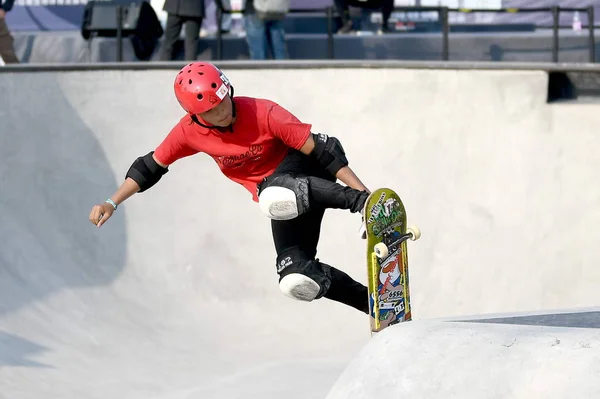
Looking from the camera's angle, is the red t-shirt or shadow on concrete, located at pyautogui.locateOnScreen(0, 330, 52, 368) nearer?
the red t-shirt

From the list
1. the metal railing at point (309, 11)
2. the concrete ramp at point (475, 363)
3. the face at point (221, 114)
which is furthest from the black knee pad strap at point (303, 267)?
the metal railing at point (309, 11)

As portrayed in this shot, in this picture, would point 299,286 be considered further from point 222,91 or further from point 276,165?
point 222,91

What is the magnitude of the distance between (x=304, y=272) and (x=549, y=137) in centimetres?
397

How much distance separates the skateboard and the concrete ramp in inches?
69.3

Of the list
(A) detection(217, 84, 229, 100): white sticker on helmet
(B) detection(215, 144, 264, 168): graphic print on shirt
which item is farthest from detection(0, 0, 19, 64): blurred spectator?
(A) detection(217, 84, 229, 100): white sticker on helmet

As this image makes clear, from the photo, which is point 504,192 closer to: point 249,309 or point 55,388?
point 249,309

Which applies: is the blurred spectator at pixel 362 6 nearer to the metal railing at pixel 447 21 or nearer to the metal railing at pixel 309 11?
the metal railing at pixel 447 21

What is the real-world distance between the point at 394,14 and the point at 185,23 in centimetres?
272

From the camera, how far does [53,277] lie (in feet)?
30.0

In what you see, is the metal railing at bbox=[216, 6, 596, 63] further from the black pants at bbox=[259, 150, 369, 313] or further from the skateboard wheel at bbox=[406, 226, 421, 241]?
the skateboard wheel at bbox=[406, 226, 421, 241]

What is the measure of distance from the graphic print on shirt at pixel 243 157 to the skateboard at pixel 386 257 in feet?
2.71

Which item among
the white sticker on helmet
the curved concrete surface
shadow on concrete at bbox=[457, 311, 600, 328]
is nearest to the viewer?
shadow on concrete at bbox=[457, 311, 600, 328]

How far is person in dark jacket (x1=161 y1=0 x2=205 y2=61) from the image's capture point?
11.0 meters

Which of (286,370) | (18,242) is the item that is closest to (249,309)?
(286,370)
